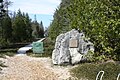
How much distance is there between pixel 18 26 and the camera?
56.4 meters

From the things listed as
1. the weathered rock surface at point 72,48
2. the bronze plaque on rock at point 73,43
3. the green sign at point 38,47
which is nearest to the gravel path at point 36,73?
the weathered rock surface at point 72,48

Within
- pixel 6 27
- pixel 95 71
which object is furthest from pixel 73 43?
pixel 6 27

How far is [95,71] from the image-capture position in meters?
15.4

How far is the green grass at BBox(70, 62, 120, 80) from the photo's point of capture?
47.8 feet

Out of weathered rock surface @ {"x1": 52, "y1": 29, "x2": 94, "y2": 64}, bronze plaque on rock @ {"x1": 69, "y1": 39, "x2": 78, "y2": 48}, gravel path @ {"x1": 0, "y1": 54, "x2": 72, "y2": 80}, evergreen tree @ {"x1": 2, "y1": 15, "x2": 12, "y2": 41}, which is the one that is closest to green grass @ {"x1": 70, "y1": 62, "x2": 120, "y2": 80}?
gravel path @ {"x1": 0, "y1": 54, "x2": 72, "y2": 80}

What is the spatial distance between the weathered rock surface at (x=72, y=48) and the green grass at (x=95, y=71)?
2.15 metres

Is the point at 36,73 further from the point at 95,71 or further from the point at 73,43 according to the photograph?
the point at 73,43

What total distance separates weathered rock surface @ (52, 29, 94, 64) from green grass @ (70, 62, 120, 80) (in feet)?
7.07

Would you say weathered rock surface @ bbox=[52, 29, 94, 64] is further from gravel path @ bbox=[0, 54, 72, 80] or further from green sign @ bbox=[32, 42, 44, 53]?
green sign @ bbox=[32, 42, 44, 53]

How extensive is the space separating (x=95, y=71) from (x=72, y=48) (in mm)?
4224

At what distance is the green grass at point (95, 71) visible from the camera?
14.6 metres

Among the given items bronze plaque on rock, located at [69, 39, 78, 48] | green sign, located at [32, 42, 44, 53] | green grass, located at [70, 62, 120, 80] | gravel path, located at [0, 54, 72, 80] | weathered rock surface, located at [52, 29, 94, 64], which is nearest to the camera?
green grass, located at [70, 62, 120, 80]

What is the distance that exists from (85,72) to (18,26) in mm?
41812

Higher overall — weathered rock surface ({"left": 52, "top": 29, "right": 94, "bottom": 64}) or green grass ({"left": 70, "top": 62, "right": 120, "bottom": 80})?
weathered rock surface ({"left": 52, "top": 29, "right": 94, "bottom": 64})
